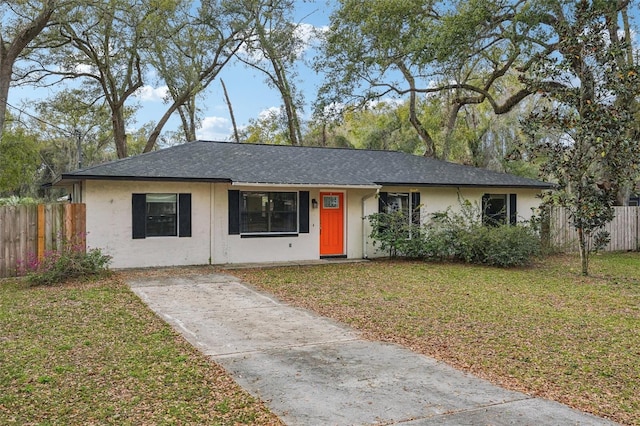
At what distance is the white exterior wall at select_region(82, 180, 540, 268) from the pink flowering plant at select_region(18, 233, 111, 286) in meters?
0.90

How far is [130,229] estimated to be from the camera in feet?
39.5

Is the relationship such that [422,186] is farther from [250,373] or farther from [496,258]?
[250,373]

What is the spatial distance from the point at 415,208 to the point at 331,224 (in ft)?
8.48

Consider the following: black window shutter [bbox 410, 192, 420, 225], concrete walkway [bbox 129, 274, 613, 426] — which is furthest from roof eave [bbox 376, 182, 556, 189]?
concrete walkway [bbox 129, 274, 613, 426]

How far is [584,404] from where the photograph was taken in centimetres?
415

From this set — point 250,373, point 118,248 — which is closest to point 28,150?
point 118,248

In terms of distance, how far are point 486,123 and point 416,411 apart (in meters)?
26.4

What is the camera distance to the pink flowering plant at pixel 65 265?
9.87m

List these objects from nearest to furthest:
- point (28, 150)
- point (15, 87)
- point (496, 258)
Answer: point (496, 258) < point (15, 87) < point (28, 150)

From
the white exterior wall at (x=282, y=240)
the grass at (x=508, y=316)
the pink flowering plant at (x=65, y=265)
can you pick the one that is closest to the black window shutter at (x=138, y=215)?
the pink flowering plant at (x=65, y=265)

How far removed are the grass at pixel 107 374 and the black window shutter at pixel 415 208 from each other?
9.21 m

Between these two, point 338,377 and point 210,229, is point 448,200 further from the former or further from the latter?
point 338,377

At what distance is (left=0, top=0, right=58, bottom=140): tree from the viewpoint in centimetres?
1367

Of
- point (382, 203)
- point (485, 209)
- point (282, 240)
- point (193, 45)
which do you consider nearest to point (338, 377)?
point (282, 240)
